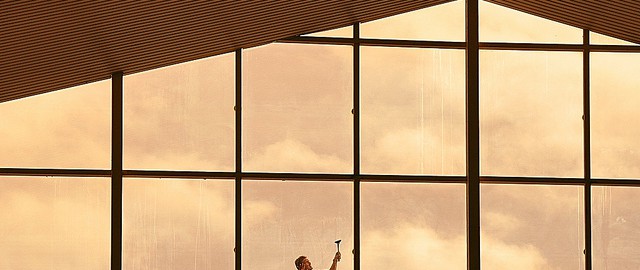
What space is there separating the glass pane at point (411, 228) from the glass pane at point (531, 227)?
303mm

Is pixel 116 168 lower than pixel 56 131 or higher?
lower

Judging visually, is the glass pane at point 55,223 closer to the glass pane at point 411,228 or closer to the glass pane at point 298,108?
the glass pane at point 298,108

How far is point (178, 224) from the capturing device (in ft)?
43.8

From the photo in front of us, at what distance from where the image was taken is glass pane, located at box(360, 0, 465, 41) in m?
14.1

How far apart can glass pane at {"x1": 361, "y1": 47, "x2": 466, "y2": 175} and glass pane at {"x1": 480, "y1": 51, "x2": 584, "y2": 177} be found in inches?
12.4

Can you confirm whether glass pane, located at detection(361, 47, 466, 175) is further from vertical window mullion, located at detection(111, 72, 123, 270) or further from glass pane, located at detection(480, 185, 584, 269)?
vertical window mullion, located at detection(111, 72, 123, 270)

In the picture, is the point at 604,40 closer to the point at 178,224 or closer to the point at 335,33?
the point at 335,33

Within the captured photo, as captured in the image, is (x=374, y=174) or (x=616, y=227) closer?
(x=374, y=174)

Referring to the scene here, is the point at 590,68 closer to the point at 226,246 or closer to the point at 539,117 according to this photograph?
the point at 539,117

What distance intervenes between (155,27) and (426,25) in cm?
333

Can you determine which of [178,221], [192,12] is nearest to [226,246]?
[178,221]

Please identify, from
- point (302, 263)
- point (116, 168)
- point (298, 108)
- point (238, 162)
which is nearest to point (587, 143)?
point (298, 108)

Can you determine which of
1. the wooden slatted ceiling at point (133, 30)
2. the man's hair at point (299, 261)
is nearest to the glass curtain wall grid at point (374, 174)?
the wooden slatted ceiling at point (133, 30)

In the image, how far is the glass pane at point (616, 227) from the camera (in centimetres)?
1379
